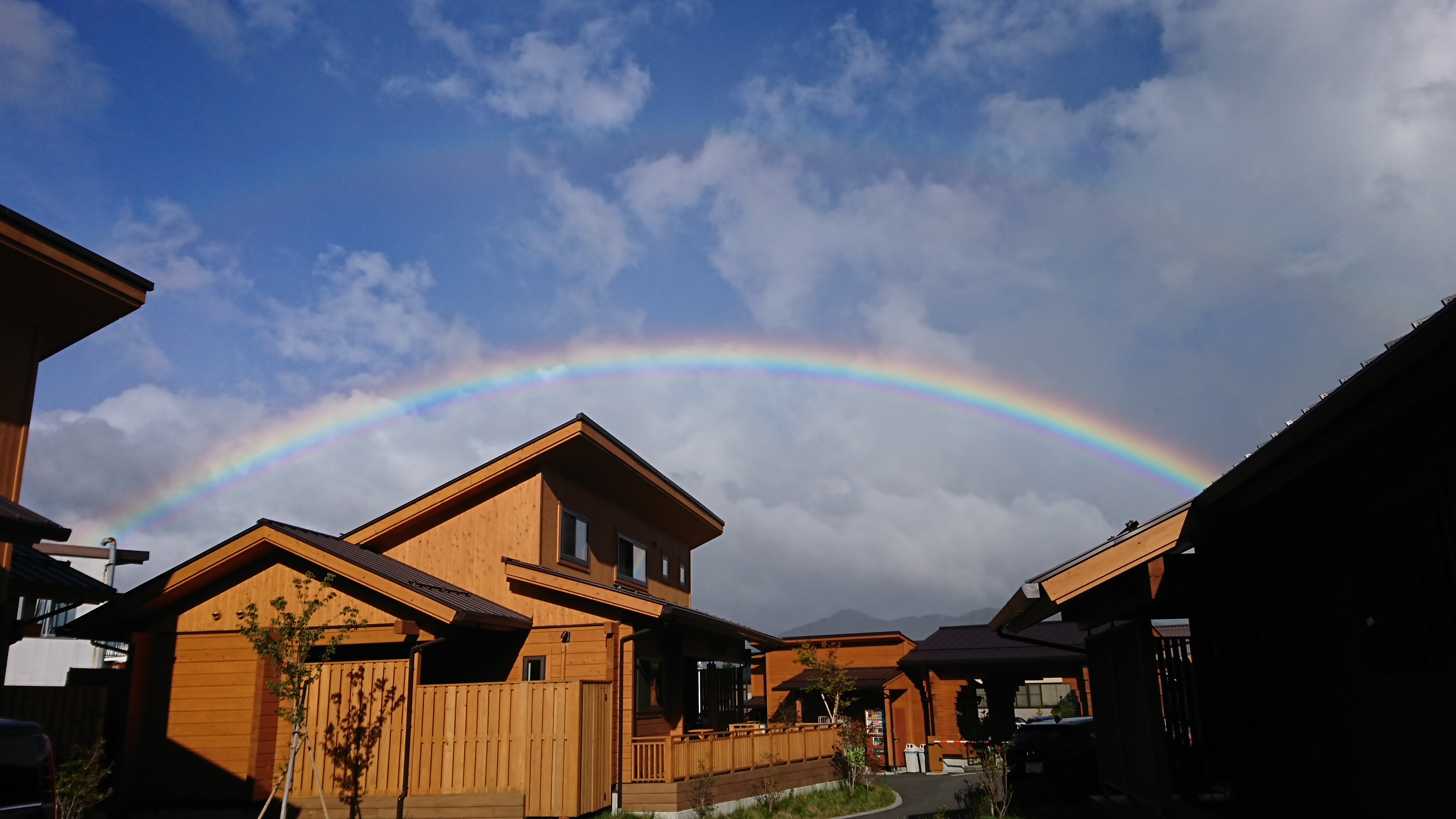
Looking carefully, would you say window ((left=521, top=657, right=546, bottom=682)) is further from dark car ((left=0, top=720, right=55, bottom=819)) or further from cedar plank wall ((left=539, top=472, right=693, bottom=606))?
dark car ((left=0, top=720, right=55, bottom=819))

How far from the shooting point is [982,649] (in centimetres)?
3294

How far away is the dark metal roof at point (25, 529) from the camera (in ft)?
30.5

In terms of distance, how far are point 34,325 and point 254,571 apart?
547 cm

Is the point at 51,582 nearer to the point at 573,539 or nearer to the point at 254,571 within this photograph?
the point at 254,571

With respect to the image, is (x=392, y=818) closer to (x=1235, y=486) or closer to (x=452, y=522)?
(x=452, y=522)

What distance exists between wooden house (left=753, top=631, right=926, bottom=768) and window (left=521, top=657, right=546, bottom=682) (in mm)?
13188

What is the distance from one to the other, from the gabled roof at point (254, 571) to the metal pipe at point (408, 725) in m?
0.85

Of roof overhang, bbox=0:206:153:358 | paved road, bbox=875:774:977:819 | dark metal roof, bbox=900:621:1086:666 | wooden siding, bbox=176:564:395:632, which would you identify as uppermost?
roof overhang, bbox=0:206:153:358

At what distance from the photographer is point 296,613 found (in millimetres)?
17875

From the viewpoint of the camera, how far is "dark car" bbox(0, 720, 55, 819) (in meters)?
8.38

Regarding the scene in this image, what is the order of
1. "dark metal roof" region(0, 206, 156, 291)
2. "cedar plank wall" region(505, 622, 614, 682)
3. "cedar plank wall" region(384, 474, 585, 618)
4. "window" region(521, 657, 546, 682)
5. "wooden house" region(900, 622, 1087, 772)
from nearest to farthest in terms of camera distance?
"dark metal roof" region(0, 206, 156, 291) → "cedar plank wall" region(505, 622, 614, 682) → "window" region(521, 657, 546, 682) → "cedar plank wall" region(384, 474, 585, 618) → "wooden house" region(900, 622, 1087, 772)

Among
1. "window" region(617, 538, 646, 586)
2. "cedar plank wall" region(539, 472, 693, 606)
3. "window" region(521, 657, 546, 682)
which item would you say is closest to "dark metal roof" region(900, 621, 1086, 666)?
"cedar plank wall" region(539, 472, 693, 606)

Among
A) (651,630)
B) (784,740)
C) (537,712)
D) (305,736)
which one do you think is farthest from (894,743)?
(305,736)

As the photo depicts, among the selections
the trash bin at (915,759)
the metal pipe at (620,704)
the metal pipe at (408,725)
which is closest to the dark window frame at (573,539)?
the metal pipe at (620,704)
